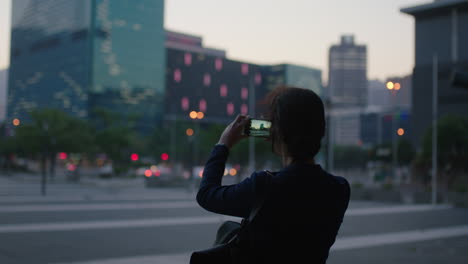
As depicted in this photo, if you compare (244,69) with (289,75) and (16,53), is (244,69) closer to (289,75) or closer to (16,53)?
(289,75)

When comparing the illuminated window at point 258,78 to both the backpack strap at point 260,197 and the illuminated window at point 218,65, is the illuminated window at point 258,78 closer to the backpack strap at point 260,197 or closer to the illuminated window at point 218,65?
the illuminated window at point 218,65

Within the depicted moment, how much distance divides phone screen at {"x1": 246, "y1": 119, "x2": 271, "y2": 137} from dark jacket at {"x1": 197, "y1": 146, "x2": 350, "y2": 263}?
202mm

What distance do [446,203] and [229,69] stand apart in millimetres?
102947

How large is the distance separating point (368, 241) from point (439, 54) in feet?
164

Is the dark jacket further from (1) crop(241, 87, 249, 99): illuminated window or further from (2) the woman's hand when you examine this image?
(1) crop(241, 87, 249, 99): illuminated window

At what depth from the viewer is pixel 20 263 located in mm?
9047

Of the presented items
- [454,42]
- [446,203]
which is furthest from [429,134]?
[454,42]

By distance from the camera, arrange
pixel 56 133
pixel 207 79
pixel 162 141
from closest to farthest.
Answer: pixel 56 133 < pixel 162 141 < pixel 207 79

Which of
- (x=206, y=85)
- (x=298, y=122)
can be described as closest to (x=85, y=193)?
(x=298, y=122)

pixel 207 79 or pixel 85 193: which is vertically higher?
pixel 207 79

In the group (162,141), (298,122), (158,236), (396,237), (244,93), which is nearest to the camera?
(298,122)

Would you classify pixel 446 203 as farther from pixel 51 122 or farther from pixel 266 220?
pixel 51 122

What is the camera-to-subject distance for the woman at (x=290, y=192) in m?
2.06

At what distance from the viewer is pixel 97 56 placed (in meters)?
109
